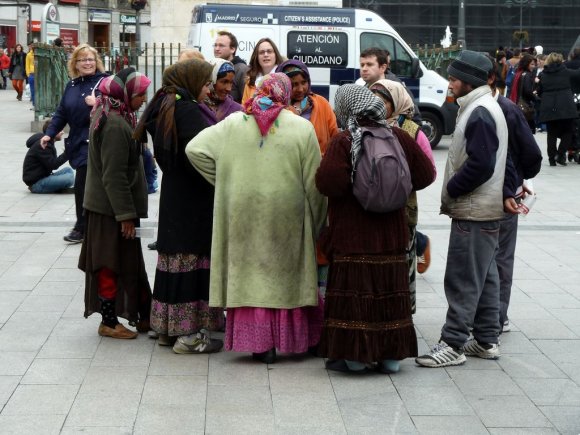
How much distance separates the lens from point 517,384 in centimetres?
549

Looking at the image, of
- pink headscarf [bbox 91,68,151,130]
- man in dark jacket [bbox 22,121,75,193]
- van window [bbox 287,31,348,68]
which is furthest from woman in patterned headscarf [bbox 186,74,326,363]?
van window [bbox 287,31,348,68]

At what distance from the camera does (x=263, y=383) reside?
5445 millimetres

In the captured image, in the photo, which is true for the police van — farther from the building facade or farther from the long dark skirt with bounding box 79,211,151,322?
the building facade

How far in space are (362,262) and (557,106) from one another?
10.6 meters

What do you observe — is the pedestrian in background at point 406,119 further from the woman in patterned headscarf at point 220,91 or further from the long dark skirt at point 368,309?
the woman in patterned headscarf at point 220,91

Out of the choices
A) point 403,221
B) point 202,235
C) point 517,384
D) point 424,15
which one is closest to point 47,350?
point 202,235

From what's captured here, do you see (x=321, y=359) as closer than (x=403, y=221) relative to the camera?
No

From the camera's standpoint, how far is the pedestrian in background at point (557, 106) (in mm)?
15297

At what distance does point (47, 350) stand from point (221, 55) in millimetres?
3866

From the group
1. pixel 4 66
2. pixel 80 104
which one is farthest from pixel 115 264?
pixel 4 66

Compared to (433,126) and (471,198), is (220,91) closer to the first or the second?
(471,198)

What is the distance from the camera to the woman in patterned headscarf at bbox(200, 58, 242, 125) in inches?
246

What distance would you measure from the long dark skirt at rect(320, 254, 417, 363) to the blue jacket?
0.77 m

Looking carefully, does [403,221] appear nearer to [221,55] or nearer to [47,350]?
[47,350]
